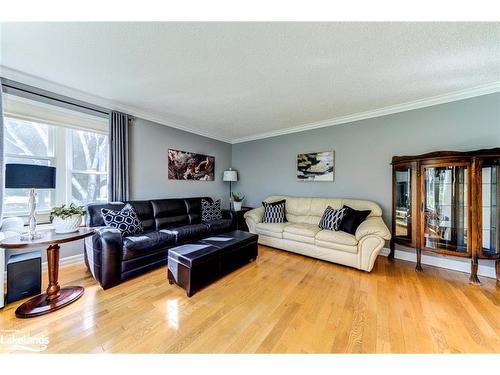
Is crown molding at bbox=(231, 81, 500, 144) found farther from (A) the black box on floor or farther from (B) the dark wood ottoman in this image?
(A) the black box on floor

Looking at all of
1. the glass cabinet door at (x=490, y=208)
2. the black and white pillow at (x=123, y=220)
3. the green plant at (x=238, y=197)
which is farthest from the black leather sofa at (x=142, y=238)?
the glass cabinet door at (x=490, y=208)

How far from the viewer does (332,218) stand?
296 cm

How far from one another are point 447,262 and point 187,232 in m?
3.67

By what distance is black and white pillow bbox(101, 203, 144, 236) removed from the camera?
2.48m

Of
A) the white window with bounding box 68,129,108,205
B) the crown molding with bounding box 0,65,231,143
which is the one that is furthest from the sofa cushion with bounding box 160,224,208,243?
the crown molding with bounding box 0,65,231,143

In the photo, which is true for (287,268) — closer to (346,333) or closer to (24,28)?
(346,333)

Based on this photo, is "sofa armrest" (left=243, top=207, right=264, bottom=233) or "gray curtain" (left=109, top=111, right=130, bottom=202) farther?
"sofa armrest" (left=243, top=207, right=264, bottom=233)

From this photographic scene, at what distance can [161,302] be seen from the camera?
183 centimetres

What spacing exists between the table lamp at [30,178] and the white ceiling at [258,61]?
1.09 m

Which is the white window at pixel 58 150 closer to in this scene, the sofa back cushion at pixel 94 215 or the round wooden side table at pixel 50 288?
the sofa back cushion at pixel 94 215

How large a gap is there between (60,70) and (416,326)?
4.20 meters

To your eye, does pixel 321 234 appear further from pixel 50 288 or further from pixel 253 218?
pixel 50 288

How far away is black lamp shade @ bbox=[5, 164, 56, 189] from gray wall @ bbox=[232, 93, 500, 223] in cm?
360

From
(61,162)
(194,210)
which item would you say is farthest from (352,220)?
(61,162)
